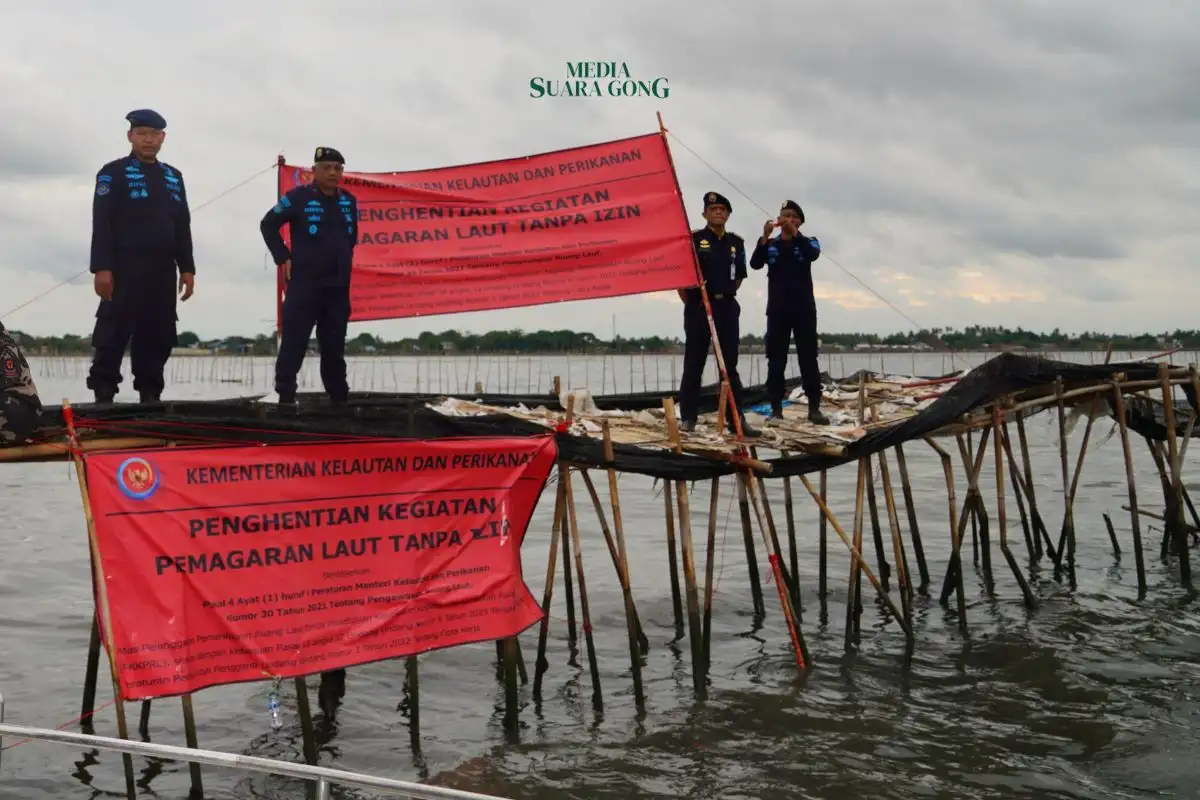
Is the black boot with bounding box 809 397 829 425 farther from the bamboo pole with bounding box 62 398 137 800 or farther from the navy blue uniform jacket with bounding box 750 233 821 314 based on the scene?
the bamboo pole with bounding box 62 398 137 800

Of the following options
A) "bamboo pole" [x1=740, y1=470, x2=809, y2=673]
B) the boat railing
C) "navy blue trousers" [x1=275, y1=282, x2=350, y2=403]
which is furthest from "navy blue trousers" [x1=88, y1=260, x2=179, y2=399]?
"bamboo pole" [x1=740, y1=470, x2=809, y2=673]

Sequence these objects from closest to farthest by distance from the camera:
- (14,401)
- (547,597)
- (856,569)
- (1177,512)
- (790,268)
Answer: (14,401) → (547,597) → (856,569) → (790,268) → (1177,512)

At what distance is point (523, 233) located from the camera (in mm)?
10758

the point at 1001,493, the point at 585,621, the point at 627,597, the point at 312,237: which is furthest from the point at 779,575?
the point at 312,237

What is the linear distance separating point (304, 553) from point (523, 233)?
439 centimetres

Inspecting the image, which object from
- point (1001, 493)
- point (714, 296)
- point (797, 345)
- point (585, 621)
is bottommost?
point (585, 621)

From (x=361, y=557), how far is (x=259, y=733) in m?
3.43

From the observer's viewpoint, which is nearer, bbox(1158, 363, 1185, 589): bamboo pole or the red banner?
the red banner

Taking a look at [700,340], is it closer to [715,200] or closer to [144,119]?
[715,200]

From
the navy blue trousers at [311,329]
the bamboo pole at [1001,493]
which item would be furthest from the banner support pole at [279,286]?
the bamboo pole at [1001,493]

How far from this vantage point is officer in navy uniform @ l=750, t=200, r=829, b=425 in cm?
1210

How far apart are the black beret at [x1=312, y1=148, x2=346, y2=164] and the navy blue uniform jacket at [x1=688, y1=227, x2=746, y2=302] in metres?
3.60

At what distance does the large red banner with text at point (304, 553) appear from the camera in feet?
22.8

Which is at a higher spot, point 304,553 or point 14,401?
point 14,401
